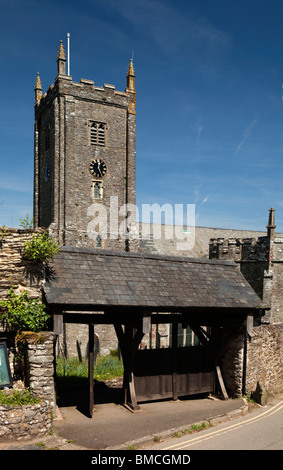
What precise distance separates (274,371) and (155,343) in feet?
40.8

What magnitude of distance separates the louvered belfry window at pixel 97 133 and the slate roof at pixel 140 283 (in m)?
20.3

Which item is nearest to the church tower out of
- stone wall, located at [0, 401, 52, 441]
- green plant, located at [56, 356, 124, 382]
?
green plant, located at [56, 356, 124, 382]

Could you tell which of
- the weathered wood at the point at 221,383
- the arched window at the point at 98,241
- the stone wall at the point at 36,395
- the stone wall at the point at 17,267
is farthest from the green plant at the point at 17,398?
the arched window at the point at 98,241

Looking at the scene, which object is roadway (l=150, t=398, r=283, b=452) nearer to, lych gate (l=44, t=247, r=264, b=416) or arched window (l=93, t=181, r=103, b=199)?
lych gate (l=44, t=247, r=264, b=416)

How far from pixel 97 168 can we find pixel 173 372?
71.5 ft

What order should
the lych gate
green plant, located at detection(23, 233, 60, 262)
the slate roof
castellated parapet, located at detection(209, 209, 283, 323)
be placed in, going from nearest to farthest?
green plant, located at detection(23, 233, 60, 262) < the slate roof < the lych gate < castellated parapet, located at detection(209, 209, 283, 323)

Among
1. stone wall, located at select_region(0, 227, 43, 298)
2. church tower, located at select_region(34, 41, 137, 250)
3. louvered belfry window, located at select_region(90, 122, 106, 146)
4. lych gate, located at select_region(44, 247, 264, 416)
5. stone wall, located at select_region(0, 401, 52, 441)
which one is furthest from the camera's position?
Result: louvered belfry window, located at select_region(90, 122, 106, 146)

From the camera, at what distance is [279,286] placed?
25.0 m

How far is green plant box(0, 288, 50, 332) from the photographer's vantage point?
33.9 feet

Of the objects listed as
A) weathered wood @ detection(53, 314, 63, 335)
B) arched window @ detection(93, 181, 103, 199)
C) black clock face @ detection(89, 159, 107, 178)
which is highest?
black clock face @ detection(89, 159, 107, 178)

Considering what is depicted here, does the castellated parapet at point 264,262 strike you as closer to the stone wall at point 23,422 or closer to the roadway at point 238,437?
the roadway at point 238,437

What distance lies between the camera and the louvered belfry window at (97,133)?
3212cm

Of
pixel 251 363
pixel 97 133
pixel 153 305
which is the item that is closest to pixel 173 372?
pixel 251 363

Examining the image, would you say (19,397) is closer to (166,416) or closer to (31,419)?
(31,419)
